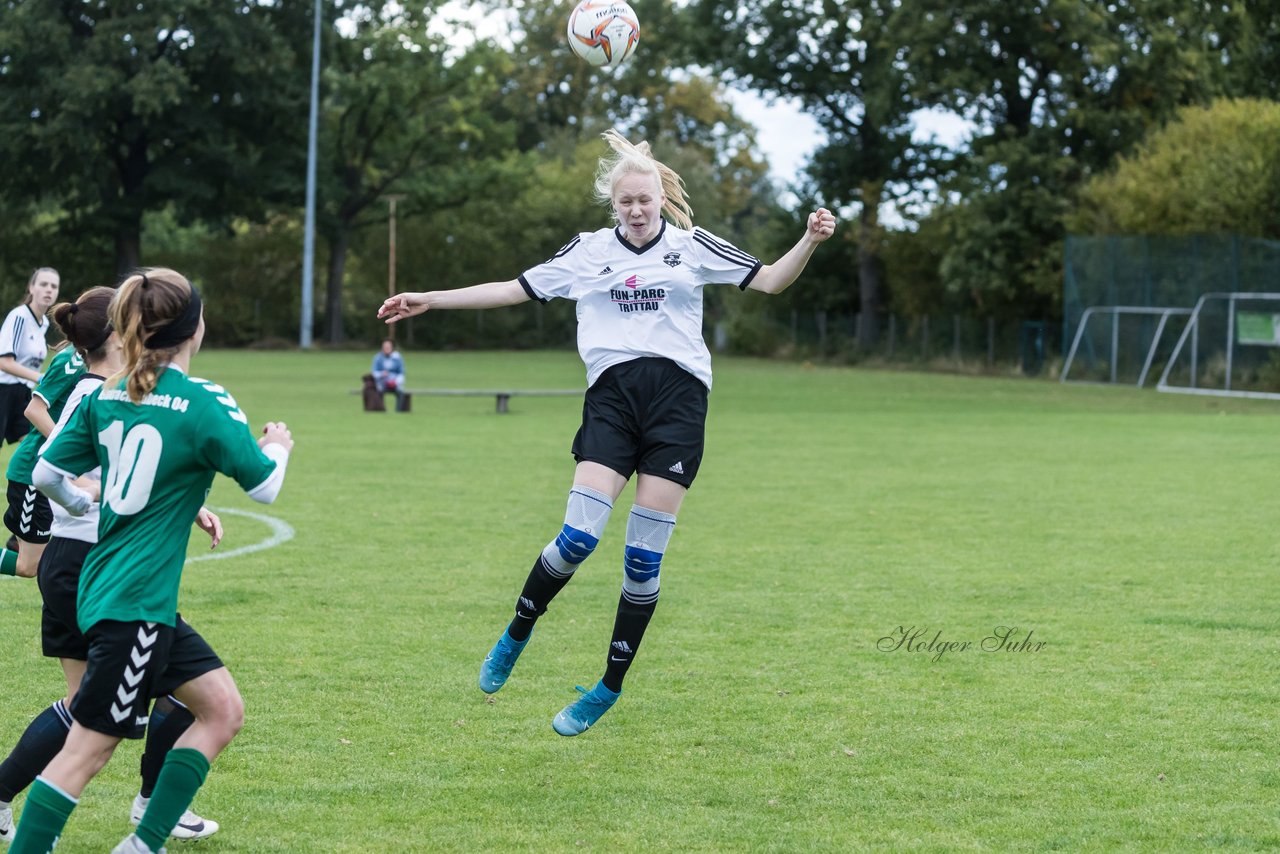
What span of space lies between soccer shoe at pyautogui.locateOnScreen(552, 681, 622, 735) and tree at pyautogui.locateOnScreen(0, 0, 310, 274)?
161 feet

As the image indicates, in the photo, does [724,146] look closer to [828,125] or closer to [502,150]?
[502,150]

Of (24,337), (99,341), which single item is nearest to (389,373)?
(24,337)

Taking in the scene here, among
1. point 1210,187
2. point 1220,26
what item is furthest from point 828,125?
point 1210,187

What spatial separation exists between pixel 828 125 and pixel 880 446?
3304 centimetres

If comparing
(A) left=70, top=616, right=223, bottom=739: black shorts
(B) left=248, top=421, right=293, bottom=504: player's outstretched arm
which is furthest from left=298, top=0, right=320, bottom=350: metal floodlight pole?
(A) left=70, top=616, right=223, bottom=739: black shorts

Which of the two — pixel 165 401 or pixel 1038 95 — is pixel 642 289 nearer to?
pixel 165 401

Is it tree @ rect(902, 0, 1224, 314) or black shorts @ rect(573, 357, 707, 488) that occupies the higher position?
tree @ rect(902, 0, 1224, 314)

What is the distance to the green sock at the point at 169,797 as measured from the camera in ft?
13.8

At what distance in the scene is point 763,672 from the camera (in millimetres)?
7047

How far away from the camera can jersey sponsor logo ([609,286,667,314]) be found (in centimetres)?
609

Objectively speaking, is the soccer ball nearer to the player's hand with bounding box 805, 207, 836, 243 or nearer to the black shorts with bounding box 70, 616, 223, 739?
the player's hand with bounding box 805, 207, 836, 243

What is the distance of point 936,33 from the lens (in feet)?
137

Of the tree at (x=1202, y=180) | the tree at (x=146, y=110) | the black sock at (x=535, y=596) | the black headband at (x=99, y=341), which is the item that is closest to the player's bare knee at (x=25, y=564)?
the black headband at (x=99, y=341)

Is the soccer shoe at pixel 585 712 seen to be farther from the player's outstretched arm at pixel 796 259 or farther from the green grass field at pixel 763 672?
the player's outstretched arm at pixel 796 259
